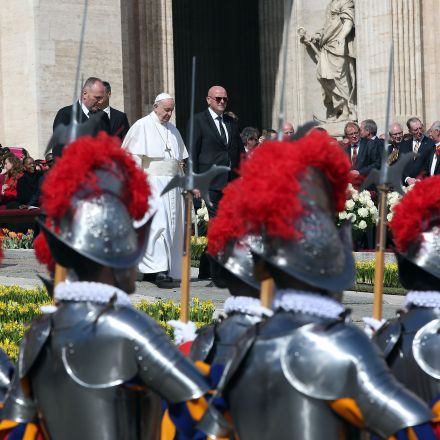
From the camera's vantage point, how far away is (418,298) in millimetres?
5949

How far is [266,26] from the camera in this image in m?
24.6

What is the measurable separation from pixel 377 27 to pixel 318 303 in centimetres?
1824

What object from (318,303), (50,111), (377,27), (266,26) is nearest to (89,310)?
(318,303)

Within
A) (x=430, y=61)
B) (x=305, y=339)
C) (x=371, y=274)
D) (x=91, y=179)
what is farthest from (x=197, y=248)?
(x=305, y=339)

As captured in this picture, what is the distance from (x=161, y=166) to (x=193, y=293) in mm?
1209

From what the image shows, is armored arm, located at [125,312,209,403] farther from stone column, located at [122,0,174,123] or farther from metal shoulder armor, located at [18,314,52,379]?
stone column, located at [122,0,174,123]

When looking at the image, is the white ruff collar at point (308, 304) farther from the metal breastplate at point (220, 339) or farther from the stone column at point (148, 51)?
the stone column at point (148, 51)

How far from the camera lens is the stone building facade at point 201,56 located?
1956 cm

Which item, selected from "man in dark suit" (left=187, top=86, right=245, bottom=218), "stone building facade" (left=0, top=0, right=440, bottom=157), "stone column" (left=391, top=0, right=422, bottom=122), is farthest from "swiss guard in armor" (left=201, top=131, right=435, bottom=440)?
"stone column" (left=391, top=0, right=422, bottom=122)

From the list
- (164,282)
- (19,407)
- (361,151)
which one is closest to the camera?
(19,407)

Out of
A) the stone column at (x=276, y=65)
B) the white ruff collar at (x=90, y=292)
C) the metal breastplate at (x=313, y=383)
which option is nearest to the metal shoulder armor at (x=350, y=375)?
the metal breastplate at (x=313, y=383)

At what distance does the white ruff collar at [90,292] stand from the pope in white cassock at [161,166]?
741cm

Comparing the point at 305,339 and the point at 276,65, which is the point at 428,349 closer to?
the point at 305,339

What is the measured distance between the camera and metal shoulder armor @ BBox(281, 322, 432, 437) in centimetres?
443
